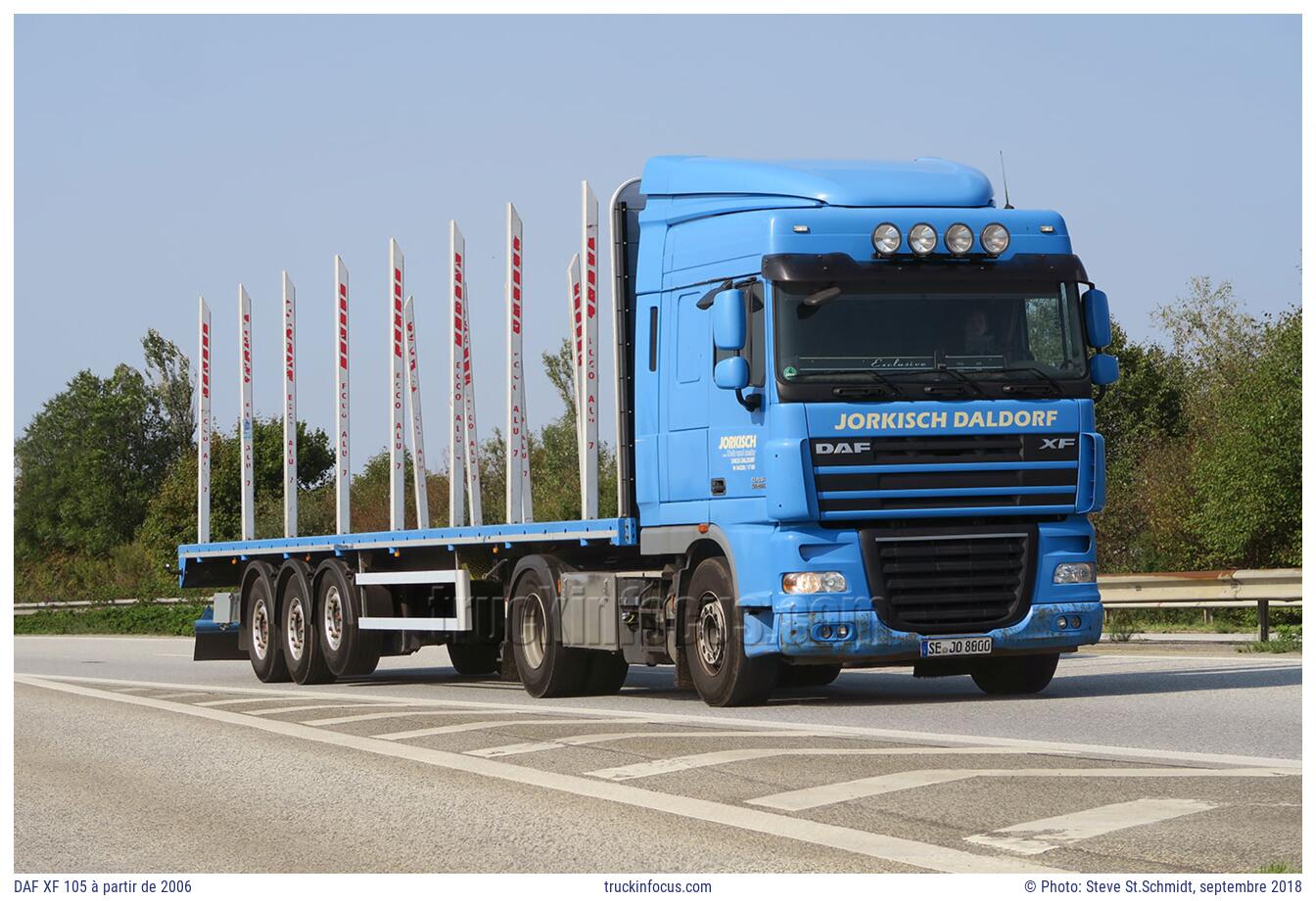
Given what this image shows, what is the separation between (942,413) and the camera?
1358 cm

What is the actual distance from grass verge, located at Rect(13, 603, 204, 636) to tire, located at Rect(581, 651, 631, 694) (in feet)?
87.9

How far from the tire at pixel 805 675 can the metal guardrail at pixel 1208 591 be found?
6.48m

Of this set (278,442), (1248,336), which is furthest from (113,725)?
(1248,336)

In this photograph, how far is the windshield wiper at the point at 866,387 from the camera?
13477 mm

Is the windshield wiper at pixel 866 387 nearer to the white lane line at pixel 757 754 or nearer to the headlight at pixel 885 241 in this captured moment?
the headlight at pixel 885 241

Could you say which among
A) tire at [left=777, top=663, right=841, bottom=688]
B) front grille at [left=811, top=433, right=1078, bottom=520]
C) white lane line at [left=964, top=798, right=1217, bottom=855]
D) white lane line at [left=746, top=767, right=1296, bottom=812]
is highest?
front grille at [left=811, top=433, right=1078, bottom=520]

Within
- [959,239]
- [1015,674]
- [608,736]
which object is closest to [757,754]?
[608,736]

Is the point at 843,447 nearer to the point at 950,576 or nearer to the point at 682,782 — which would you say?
the point at 950,576

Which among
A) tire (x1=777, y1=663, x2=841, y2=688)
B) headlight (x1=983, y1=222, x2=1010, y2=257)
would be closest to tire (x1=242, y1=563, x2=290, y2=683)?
tire (x1=777, y1=663, x2=841, y2=688)

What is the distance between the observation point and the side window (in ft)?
44.4

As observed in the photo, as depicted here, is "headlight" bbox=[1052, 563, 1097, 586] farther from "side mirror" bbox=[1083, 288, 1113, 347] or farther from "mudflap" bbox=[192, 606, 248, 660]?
"mudflap" bbox=[192, 606, 248, 660]

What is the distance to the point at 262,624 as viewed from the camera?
70.6 ft

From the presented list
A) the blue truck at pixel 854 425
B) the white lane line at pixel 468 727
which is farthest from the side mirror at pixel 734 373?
the white lane line at pixel 468 727
